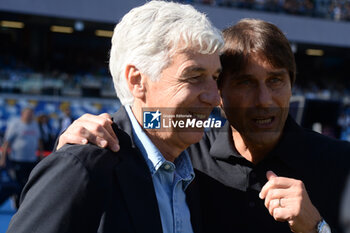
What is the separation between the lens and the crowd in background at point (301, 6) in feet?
69.5

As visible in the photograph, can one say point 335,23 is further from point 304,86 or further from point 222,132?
point 222,132

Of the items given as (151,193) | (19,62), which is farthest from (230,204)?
(19,62)

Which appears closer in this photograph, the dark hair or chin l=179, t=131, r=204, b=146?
chin l=179, t=131, r=204, b=146

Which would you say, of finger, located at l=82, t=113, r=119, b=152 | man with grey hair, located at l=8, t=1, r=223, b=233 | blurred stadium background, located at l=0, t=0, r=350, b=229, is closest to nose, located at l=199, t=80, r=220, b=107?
man with grey hair, located at l=8, t=1, r=223, b=233

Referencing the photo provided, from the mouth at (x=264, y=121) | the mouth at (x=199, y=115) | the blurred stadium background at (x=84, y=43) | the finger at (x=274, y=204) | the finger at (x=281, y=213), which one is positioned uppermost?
the mouth at (x=199, y=115)

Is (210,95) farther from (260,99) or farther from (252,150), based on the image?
(252,150)

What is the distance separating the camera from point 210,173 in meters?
1.90

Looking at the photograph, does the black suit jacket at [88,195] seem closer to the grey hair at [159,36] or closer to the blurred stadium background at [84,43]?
the grey hair at [159,36]

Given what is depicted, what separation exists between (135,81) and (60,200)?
21.1 inches

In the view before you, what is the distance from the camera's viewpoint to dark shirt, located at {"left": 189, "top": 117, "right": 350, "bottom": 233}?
1.74m

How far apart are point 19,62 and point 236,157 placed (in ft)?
66.6

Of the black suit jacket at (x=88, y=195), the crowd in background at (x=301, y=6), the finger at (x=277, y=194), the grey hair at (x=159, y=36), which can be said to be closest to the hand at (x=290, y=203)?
the finger at (x=277, y=194)

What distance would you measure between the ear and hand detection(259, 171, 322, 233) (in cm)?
56

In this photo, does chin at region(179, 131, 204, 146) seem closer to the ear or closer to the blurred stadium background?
the ear
